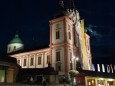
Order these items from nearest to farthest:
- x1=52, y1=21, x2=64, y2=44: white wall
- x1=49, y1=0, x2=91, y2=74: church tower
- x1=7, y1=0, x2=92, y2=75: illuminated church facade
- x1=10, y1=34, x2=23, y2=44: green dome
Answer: x1=49, y1=0, x2=91, y2=74: church tower, x1=7, y1=0, x2=92, y2=75: illuminated church facade, x1=52, y1=21, x2=64, y2=44: white wall, x1=10, y1=34, x2=23, y2=44: green dome

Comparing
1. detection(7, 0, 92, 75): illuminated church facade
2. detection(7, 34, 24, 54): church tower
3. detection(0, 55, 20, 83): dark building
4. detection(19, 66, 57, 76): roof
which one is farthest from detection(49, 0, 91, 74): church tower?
detection(7, 34, 24, 54): church tower

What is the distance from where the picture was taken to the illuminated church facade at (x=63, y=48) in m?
53.2

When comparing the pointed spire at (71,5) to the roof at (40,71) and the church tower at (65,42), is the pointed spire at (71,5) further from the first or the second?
the roof at (40,71)

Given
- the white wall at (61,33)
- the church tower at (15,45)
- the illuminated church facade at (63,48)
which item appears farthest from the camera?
the church tower at (15,45)

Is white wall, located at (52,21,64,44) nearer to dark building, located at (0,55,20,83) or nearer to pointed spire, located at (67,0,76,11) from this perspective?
pointed spire, located at (67,0,76,11)

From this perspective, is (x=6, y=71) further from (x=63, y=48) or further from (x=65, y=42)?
(x=65, y=42)

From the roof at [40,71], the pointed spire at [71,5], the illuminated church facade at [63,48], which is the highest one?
the pointed spire at [71,5]

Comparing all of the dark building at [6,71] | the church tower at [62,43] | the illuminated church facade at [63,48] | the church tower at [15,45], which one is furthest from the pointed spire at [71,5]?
the dark building at [6,71]

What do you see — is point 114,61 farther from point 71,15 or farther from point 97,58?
point 71,15

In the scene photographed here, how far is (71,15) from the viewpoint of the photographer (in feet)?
205

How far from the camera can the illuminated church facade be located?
174 ft

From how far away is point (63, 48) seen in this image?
5331 centimetres

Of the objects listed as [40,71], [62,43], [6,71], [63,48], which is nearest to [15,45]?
[62,43]

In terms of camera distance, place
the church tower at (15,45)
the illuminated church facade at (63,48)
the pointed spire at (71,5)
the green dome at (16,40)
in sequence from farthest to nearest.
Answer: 1. the green dome at (16,40)
2. the church tower at (15,45)
3. the pointed spire at (71,5)
4. the illuminated church facade at (63,48)
